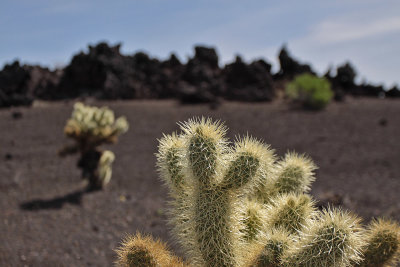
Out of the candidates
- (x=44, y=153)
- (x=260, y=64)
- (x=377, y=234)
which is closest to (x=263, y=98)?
Answer: (x=260, y=64)

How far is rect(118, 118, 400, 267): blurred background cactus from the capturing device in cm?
220

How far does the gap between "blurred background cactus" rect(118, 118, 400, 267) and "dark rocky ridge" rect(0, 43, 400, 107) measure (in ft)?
44.5

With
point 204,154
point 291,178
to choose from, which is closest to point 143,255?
point 204,154

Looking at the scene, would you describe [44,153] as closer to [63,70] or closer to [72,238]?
[72,238]

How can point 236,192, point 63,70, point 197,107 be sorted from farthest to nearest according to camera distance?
point 63,70 < point 197,107 < point 236,192

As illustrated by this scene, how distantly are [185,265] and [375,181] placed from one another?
7.52m

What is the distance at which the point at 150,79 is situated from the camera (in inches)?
722

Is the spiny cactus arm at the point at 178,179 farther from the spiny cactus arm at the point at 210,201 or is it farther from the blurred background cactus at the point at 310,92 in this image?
the blurred background cactus at the point at 310,92

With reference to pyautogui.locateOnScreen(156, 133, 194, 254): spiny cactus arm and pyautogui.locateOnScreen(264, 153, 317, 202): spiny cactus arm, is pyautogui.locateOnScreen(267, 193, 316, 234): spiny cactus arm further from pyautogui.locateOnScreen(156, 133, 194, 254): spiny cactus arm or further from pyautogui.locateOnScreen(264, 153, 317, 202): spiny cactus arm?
pyautogui.locateOnScreen(156, 133, 194, 254): spiny cactus arm

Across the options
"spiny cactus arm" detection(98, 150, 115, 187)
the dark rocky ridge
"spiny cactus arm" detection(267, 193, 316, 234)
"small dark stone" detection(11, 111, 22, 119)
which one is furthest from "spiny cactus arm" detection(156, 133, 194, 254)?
the dark rocky ridge

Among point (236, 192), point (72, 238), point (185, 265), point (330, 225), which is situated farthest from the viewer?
point (72, 238)

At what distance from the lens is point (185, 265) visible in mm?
2658

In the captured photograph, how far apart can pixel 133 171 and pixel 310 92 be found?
9.42 m

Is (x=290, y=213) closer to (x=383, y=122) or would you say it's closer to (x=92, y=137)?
(x=92, y=137)
